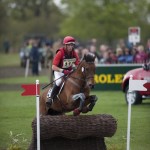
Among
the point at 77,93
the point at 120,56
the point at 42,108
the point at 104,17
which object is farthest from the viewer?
the point at 104,17

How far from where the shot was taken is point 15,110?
2128 centimetres

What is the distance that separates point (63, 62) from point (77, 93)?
92 centimetres

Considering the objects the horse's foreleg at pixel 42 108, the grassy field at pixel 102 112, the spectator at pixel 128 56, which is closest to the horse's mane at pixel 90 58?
the horse's foreleg at pixel 42 108

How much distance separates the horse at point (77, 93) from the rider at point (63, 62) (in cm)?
13

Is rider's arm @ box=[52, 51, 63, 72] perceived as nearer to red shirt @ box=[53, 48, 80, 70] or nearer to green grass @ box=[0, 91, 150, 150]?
red shirt @ box=[53, 48, 80, 70]

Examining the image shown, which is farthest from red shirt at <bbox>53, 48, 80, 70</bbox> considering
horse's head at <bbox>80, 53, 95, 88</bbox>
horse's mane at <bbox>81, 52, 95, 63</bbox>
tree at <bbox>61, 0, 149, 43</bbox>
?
tree at <bbox>61, 0, 149, 43</bbox>

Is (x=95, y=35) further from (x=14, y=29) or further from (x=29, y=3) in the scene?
(x=29, y=3)

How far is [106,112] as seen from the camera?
20031 millimetres

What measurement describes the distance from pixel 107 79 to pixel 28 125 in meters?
12.1

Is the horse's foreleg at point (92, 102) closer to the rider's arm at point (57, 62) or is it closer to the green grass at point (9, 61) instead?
the rider's arm at point (57, 62)

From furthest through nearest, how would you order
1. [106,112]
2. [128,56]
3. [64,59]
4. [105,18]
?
[105,18] < [128,56] < [106,112] < [64,59]

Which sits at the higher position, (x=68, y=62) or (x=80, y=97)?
(x=68, y=62)

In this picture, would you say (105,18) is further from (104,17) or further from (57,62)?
(57,62)

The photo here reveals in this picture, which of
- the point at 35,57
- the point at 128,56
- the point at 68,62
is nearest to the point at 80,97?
the point at 68,62
